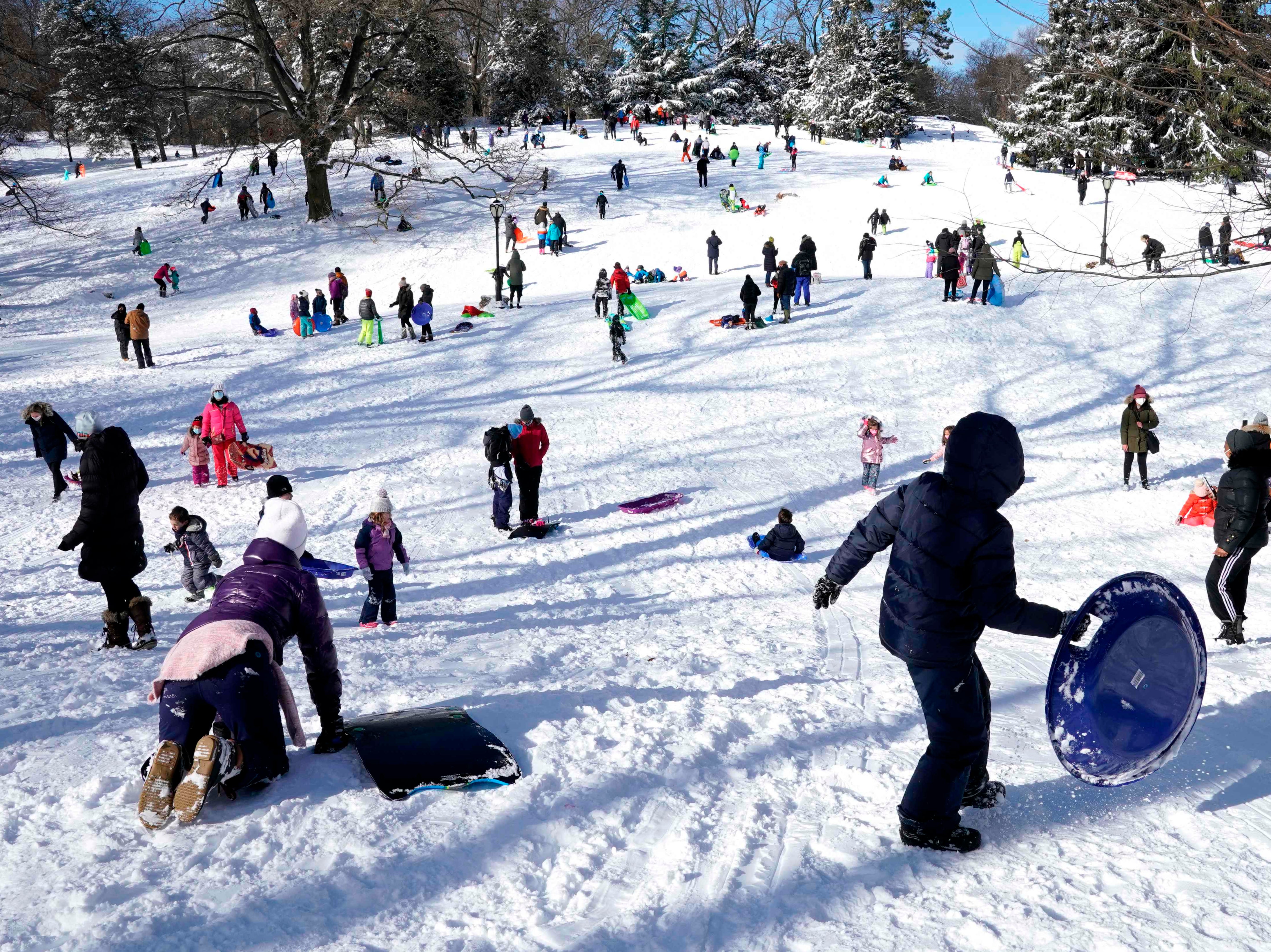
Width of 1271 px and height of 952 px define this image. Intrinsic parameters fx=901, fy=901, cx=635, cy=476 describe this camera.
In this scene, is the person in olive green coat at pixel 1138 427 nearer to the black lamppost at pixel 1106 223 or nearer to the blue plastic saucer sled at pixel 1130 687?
the black lamppost at pixel 1106 223

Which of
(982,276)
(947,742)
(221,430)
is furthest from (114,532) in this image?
(982,276)

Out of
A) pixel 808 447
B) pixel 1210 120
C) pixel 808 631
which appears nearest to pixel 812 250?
pixel 808 447

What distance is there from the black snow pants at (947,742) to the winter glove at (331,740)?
2.64 metres

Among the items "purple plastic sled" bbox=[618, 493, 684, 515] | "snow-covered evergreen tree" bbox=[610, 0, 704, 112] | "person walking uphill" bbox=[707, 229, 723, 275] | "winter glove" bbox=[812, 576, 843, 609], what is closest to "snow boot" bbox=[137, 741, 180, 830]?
"winter glove" bbox=[812, 576, 843, 609]

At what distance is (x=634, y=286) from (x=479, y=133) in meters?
31.5

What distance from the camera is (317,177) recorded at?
33.3 metres

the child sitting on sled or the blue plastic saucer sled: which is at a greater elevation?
the blue plastic saucer sled

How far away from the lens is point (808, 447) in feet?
48.1

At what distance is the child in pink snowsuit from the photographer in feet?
40.1

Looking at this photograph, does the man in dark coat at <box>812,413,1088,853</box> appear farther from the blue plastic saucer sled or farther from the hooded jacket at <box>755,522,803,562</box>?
the hooded jacket at <box>755,522,803,562</box>

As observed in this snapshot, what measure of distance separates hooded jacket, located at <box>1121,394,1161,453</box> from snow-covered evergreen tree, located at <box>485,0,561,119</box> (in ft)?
150

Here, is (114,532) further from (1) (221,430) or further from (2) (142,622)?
(1) (221,430)

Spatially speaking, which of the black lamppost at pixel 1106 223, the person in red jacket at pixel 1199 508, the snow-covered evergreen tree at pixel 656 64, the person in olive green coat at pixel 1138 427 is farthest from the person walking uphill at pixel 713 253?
the snow-covered evergreen tree at pixel 656 64

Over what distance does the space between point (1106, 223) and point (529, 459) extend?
1164cm
